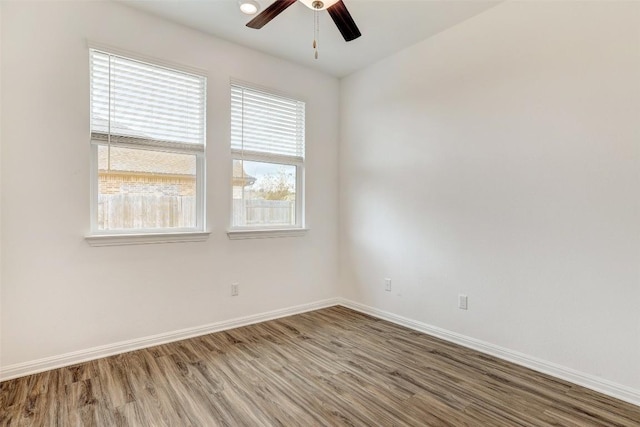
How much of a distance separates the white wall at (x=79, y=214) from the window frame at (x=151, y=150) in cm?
6

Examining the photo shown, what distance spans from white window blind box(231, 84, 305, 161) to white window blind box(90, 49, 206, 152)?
37 centimetres

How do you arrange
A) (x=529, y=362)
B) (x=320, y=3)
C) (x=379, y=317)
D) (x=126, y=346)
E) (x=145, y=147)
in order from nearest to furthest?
(x=320, y=3)
(x=529, y=362)
(x=126, y=346)
(x=145, y=147)
(x=379, y=317)

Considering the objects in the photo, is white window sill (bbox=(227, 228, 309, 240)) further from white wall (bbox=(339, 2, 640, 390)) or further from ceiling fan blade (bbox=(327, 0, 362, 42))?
ceiling fan blade (bbox=(327, 0, 362, 42))

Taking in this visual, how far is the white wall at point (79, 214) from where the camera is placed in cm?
239

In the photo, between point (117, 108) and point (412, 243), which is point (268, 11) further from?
point (412, 243)

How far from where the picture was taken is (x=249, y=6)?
2.67 meters

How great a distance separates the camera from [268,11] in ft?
Result: 7.29

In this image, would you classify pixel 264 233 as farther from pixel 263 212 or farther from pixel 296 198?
pixel 296 198

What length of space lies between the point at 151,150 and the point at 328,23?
1.96 m

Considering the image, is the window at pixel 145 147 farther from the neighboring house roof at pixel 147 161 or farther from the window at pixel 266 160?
the window at pixel 266 160

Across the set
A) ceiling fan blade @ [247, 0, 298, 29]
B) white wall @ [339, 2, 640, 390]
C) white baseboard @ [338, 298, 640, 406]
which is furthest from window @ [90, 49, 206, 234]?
white baseboard @ [338, 298, 640, 406]

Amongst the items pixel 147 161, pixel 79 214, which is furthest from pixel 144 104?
pixel 79 214

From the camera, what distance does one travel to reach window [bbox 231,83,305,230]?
11.5ft

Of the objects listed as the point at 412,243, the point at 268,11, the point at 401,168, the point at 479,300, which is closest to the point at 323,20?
the point at 268,11
